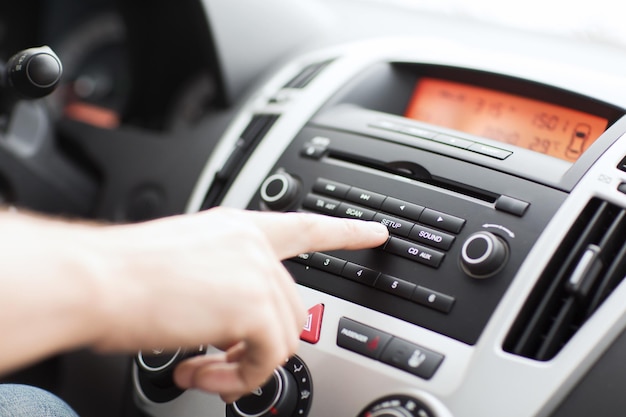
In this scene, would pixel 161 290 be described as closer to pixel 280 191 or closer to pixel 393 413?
pixel 393 413

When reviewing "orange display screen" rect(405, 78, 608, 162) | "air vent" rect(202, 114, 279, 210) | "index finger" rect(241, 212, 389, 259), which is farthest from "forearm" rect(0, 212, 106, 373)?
"orange display screen" rect(405, 78, 608, 162)

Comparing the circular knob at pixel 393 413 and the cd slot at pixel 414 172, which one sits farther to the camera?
the cd slot at pixel 414 172

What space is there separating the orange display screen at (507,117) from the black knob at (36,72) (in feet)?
1.69

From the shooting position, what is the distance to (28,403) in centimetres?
78

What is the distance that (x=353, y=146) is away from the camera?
93 centimetres

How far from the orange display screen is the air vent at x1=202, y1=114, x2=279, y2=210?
22cm

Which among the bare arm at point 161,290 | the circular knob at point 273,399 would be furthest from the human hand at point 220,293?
the circular knob at point 273,399

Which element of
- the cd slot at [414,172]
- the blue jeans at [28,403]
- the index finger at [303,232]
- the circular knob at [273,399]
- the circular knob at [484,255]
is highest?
the cd slot at [414,172]

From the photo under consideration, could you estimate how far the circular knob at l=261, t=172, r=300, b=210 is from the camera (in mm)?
894

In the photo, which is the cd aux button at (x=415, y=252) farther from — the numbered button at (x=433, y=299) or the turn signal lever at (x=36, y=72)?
the turn signal lever at (x=36, y=72)

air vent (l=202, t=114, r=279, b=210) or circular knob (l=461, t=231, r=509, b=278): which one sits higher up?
circular knob (l=461, t=231, r=509, b=278)

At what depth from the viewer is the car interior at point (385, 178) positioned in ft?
2.38

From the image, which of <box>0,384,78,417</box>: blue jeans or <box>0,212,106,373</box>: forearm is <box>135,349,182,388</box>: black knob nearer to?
<box>0,384,78,417</box>: blue jeans

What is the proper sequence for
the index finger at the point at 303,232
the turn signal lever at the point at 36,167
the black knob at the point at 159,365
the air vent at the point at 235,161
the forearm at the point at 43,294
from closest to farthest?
1. the forearm at the point at 43,294
2. the index finger at the point at 303,232
3. the black knob at the point at 159,365
4. the air vent at the point at 235,161
5. the turn signal lever at the point at 36,167
